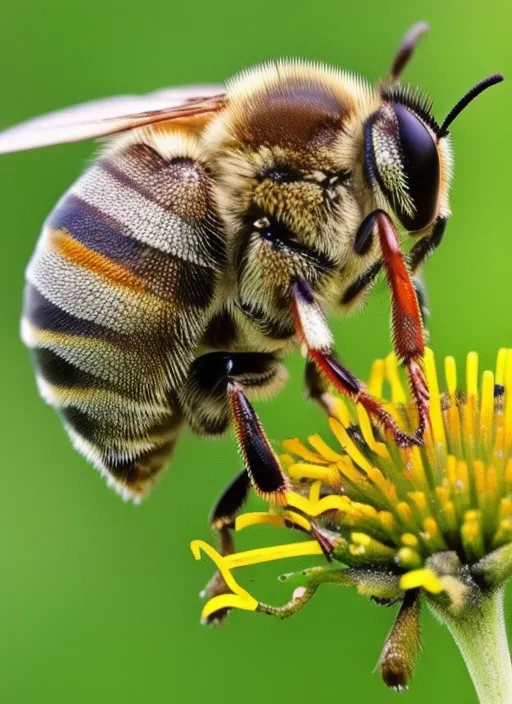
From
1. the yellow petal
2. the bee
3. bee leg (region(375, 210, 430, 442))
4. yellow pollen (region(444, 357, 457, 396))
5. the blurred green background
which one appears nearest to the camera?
the yellow petal

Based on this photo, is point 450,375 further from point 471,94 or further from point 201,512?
point 201,512

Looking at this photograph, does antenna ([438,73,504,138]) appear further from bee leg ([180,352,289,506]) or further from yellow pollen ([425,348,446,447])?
bee leg ([180,352,289,506])

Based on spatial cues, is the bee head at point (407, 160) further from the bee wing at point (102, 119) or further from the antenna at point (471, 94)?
the bee wing at point (102, 119)

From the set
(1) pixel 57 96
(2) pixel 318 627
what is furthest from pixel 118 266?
(1) pixel 57 96

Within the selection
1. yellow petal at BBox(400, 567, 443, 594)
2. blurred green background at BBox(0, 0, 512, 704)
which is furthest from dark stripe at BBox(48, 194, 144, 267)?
blurred green background at BBox(0, 0, 512, 704)

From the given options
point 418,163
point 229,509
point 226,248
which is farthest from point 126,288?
point 418,163

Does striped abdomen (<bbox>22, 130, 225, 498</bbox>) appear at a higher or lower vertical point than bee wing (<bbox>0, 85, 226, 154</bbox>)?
lower

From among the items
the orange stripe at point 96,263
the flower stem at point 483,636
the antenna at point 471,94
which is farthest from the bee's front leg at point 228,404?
the antenna at point 471,94
